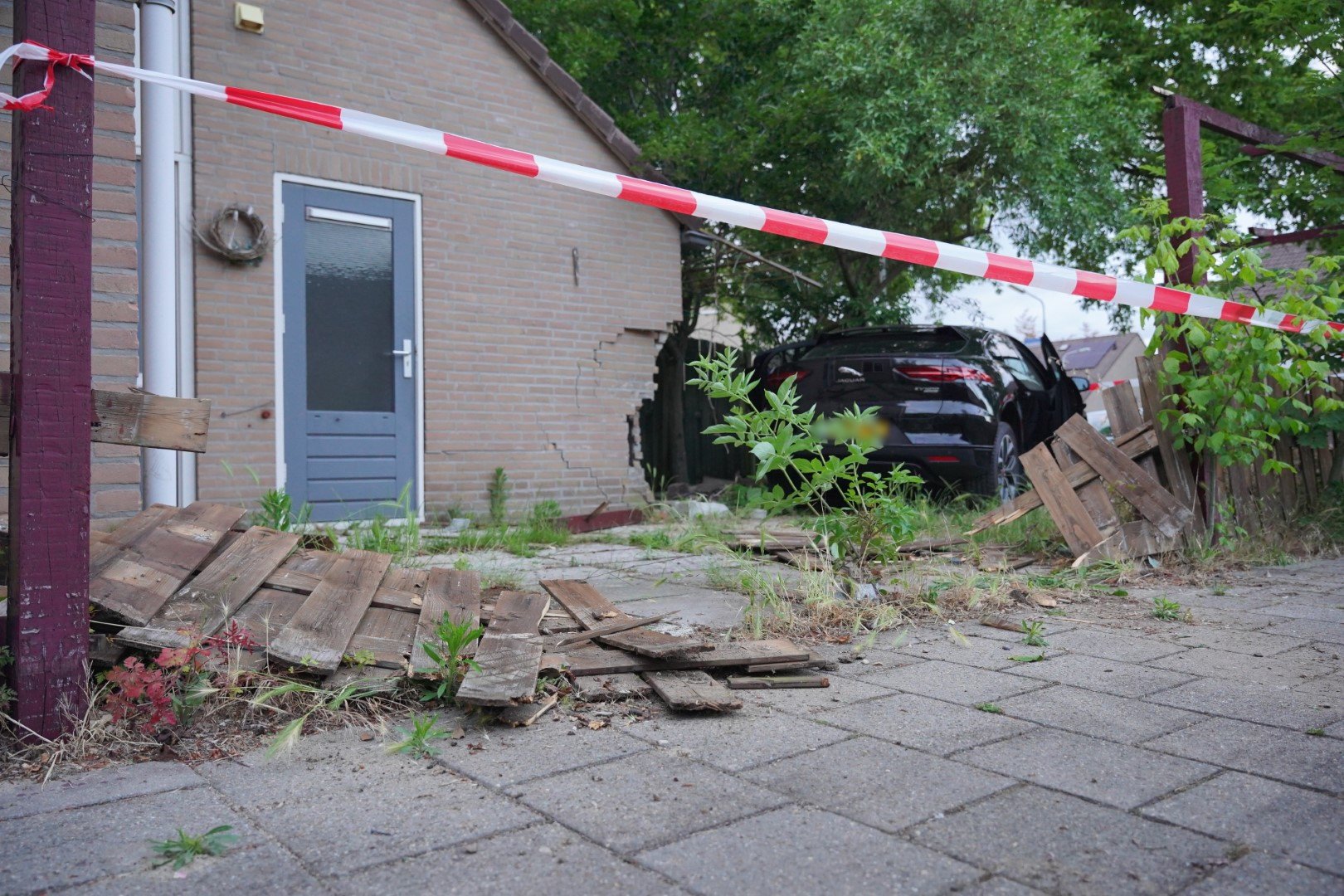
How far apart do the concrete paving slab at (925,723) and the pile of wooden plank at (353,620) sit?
289 millimetres

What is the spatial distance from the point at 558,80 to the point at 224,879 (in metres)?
7.20

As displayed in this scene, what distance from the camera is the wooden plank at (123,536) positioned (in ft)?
9.92

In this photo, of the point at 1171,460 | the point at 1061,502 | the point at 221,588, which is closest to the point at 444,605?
the point at 221,588

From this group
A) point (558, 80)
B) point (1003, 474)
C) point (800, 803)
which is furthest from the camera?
point (558, 80)

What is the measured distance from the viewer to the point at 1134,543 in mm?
5434

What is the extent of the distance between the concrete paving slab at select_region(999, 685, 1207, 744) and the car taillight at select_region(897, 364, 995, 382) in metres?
4.40

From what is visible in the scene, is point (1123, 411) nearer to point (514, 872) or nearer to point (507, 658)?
point (507, 658)

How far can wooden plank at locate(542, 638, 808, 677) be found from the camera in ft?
10.2

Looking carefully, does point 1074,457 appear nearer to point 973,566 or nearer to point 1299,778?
point 973,566

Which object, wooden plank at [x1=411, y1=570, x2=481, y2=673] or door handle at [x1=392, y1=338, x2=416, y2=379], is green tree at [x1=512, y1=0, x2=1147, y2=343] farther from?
wooden plank at [x1=411, y1=570, x2=481, y2=673]

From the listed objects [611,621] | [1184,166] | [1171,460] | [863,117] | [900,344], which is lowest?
[611,621]

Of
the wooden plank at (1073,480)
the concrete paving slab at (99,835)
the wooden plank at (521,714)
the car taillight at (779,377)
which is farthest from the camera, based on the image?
the car taillight at (779,377)

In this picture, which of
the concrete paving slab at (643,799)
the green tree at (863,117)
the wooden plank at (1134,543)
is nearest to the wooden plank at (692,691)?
the concrete paving slab at (643,799)

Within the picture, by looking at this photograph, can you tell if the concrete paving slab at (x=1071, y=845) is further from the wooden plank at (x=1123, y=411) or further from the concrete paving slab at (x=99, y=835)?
the wooden plank at (x=1123, y=411)
